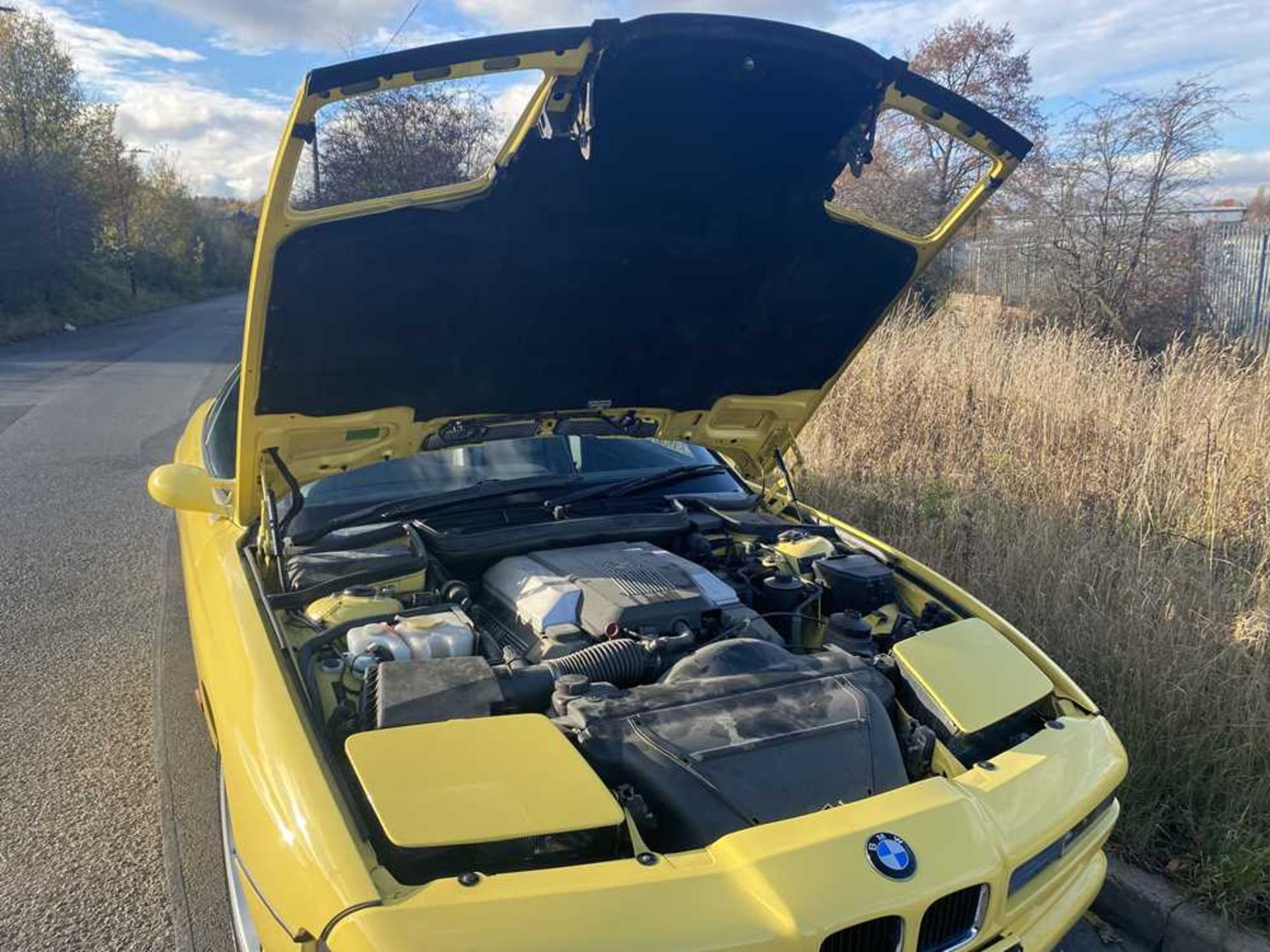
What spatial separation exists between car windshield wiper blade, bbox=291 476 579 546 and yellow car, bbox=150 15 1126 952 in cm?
2

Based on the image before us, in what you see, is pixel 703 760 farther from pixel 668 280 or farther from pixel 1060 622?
pixel 1060 622

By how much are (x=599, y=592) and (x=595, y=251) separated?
1112 mm

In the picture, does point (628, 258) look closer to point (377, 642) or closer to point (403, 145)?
point (377, 642)

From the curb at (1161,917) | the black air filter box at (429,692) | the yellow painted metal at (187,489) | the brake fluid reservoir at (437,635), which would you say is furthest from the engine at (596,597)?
the curb at (1161,917)

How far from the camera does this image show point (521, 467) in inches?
135

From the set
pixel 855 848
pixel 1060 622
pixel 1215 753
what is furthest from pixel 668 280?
pixel 1215 753

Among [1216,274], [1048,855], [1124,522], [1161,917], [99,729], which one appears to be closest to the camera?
[1048,855]

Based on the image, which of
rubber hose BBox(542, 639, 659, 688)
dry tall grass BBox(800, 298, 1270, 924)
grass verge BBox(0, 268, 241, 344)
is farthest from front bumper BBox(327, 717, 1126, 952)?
grass verge BBox(0, 268, 241, 344)

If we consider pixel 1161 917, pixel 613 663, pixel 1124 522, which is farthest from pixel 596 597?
pixel 1124 522

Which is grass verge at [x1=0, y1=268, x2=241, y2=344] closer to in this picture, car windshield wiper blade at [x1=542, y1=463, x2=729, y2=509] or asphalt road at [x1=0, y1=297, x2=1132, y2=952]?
asphalt road at [x1=0, y1=297, x2=1132, y2=952]

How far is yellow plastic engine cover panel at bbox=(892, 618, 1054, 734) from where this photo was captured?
2215 millimetres

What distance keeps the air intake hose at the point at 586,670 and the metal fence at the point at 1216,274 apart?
9.28 metres

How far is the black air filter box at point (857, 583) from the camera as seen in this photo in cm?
288

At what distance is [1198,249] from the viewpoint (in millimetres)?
10711
